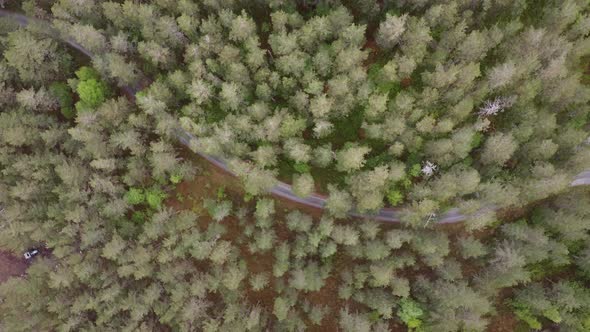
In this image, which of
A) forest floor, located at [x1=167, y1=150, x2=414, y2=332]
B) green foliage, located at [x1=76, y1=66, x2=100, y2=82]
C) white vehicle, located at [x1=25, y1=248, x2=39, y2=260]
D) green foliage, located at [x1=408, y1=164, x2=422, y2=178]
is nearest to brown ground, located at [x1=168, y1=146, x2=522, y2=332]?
forest floor, located at [x1=167, y1=150, x2=414, y2=332]

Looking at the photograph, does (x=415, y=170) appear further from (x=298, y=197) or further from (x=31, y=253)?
(x=31, y=253)

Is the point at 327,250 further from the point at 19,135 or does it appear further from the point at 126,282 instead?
the point at 19,135

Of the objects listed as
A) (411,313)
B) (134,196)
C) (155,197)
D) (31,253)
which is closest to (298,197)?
(155,197)

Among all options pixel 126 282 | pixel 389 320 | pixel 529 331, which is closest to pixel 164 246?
pixel 126 282

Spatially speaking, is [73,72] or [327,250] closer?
[327,250]

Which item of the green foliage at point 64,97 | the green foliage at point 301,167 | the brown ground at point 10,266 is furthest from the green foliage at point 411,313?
the brown ground at point 10,266

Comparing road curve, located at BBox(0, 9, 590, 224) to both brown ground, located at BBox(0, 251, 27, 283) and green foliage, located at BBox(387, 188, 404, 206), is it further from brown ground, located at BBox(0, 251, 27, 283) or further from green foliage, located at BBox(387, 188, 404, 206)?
brown ground, located at BBox(0, 251, 27, 283)

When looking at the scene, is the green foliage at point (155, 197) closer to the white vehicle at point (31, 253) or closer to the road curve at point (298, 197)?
the road curve at point (298, 197)
